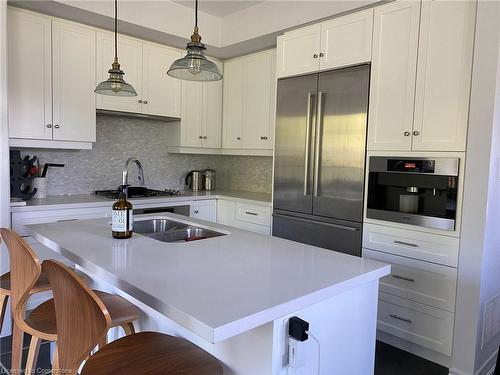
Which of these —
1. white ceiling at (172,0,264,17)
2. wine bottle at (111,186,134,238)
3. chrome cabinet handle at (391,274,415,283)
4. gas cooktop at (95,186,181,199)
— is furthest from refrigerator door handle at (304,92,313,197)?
wine bottle at (111,186,134,238)

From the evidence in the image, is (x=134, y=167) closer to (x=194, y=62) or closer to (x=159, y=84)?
(x=159, y=84)

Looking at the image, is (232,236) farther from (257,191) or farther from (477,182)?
(257,191)

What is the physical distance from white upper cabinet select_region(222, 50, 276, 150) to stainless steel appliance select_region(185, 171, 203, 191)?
48cm

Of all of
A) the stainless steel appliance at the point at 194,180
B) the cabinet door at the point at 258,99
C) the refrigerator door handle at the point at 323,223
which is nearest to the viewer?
the refrigerator door handle at the point at 323,223

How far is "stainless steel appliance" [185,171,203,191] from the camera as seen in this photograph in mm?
4328

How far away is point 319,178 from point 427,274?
1.02m

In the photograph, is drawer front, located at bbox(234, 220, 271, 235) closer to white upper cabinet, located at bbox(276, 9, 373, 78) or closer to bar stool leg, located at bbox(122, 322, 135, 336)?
white upper cabinet, located at bbox(276, 9, 373, 78)

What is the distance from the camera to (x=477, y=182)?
2.15 metres

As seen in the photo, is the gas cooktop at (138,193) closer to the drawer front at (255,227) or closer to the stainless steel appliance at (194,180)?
the stainless steel appliance at (194,180)

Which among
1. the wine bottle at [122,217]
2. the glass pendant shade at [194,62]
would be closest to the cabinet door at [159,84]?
the glass pendant shade at [194,62]

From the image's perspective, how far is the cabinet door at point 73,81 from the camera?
3.04m

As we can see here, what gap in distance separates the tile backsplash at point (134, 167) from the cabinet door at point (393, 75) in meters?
1.71

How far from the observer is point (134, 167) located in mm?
3943

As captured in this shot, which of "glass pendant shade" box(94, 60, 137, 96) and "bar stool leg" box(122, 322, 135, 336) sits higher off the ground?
"glass pendant shade" box(94, 60, 137, 96)
